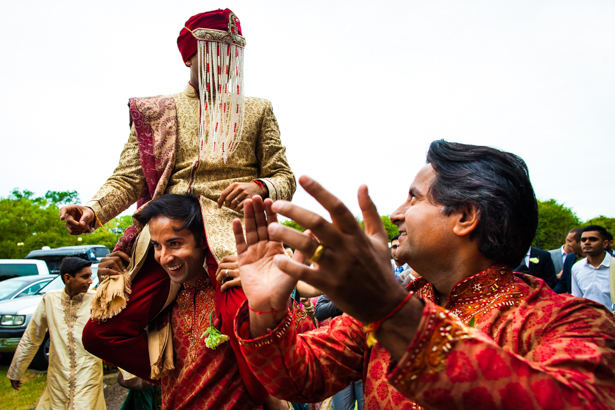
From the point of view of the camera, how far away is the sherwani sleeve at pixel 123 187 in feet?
7.72

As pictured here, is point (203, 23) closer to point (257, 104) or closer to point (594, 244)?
point (257, 104)

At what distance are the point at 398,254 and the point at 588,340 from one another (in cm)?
71

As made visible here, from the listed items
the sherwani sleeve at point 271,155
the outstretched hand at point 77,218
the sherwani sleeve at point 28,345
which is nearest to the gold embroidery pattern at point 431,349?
the sherwani sleeve at point 271,155

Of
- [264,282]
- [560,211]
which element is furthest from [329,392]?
[560,211]

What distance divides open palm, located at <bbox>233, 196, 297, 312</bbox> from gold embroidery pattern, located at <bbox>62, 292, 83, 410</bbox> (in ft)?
13.4

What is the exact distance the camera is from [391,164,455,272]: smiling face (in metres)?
1.62

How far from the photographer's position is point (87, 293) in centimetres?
502

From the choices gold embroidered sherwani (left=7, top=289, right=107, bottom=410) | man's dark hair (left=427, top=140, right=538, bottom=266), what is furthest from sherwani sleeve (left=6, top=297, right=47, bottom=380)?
man's dark hair (left=427, top=140, right=538, bottom=266)

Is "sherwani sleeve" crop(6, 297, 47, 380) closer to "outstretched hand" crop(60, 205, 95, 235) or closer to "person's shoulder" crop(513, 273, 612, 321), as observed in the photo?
"outstretched hand" crop(60, 205, 95, 235)

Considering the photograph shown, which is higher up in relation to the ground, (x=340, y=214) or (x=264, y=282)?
(x=340, y=214)

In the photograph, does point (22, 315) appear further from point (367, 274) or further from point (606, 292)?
point (606, 292)

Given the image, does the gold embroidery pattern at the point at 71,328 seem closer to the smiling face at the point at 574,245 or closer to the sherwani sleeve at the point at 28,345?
the sherwani sleeve at the point at 28,345

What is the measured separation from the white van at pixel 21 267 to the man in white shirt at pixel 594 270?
11903mm

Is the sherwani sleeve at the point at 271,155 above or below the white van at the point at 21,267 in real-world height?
above
